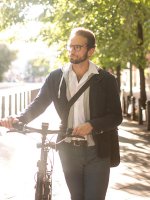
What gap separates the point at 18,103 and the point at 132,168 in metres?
21.1

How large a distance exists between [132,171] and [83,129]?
5213 mm

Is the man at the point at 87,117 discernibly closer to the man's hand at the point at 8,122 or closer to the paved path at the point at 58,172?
the man's hand at the point at 8,122

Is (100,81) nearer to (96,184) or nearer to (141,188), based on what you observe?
(96,184)

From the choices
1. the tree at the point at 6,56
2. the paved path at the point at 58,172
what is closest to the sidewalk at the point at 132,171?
the paved path at the point at 58,172

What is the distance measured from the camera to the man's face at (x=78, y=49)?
3479 millimetres

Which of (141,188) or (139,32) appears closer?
(141,188)

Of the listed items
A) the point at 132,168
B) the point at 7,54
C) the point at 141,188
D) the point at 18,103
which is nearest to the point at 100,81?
the point at 141,188

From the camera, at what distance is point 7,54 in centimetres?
8019

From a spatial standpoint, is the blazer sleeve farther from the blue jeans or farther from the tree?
the tree

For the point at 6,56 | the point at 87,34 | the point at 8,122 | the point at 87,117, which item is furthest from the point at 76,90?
the point at 6,56

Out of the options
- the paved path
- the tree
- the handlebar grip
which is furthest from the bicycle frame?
the tree

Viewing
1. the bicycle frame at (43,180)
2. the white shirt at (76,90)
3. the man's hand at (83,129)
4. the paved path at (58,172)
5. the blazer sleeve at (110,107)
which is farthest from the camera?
the paved path at (58,172)

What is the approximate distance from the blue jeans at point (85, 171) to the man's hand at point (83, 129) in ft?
0.98

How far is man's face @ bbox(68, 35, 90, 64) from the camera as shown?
3.48 m
